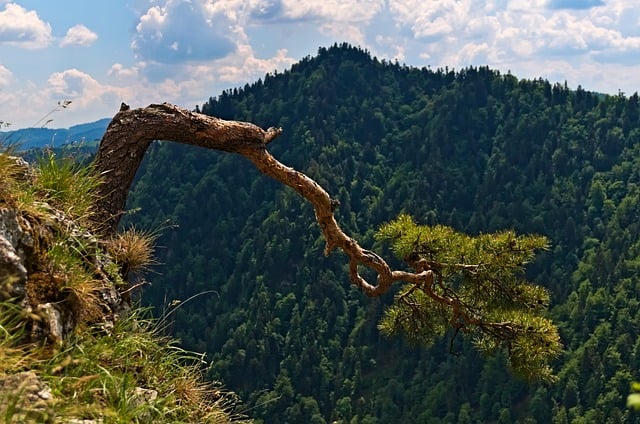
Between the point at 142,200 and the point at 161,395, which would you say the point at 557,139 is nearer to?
the point at 142,200

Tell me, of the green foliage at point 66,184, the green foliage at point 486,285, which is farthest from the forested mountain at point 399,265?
the green foliage at point 66,184

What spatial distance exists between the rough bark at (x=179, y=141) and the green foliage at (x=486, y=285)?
290mm

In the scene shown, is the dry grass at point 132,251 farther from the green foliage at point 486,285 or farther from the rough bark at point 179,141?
the green foliage at point 486,285

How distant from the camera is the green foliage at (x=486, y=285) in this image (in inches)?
227

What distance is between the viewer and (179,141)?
5.41 meters

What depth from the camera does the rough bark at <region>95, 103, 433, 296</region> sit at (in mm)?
5289

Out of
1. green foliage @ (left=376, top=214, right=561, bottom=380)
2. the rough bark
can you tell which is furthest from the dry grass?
green foliage @ (left=376, top=214, right=561, bottom=380)

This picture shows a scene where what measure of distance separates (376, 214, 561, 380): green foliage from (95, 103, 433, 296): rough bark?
29 centimetres

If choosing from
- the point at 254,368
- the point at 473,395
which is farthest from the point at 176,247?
the point at 473,395

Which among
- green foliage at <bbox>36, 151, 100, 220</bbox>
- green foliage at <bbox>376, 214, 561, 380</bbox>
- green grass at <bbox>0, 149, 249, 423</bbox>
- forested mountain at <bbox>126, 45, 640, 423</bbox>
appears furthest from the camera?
forested mountain at <bbox>126, 45, 640, 423</bbox>

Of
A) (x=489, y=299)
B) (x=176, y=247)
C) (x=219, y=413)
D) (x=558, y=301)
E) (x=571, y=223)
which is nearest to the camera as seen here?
(x=219, y=413)

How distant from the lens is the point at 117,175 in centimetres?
530

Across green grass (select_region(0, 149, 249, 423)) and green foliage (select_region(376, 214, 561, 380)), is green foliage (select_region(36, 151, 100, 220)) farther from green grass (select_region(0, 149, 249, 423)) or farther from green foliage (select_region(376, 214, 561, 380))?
green foliage (select_region(376, 214, 561, 380))

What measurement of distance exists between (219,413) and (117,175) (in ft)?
6.70
